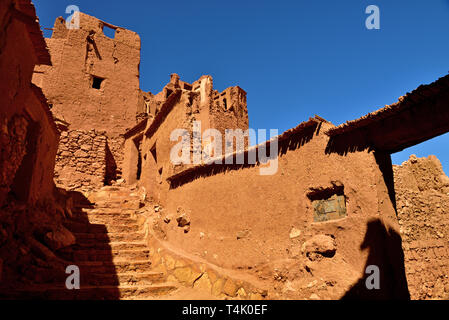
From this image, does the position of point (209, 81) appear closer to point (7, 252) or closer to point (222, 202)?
point (222, 202)

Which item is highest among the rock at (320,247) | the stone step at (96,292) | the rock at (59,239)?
the rock at (59,239)

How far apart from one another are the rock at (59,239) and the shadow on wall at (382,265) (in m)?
6.09

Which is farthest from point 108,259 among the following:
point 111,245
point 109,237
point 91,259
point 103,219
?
point 103,219

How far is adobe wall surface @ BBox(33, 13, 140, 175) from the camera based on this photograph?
54.6 ft

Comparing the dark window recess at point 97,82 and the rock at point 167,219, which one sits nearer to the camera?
the rock at point 167,219

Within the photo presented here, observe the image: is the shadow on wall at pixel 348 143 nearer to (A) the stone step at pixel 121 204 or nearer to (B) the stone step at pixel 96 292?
(B) the stone step at pixel 96 292

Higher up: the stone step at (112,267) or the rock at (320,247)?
the rock at (320,247)

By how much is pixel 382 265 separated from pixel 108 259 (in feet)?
20.1

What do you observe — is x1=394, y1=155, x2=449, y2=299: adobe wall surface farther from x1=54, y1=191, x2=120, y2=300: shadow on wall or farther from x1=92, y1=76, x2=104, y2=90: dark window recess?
x1=92, y1=76, x2=104, y2=90: dark window recess

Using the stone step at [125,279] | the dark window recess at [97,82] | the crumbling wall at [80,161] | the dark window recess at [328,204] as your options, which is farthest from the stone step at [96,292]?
the dark window recess at [97,82]

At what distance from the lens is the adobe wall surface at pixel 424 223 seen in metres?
9.95

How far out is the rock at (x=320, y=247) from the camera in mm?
5098

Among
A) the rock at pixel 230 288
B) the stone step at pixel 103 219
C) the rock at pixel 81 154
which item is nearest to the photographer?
the rock at pixel 230 288

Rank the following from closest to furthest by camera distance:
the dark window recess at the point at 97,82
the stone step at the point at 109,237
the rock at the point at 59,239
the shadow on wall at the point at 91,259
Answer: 1. the shadow on wall at the point at 91,259
2. the rock at the point at 59,239
3. the stone step at the point at 109,237
4. the dark window recess at the point at 97,82
